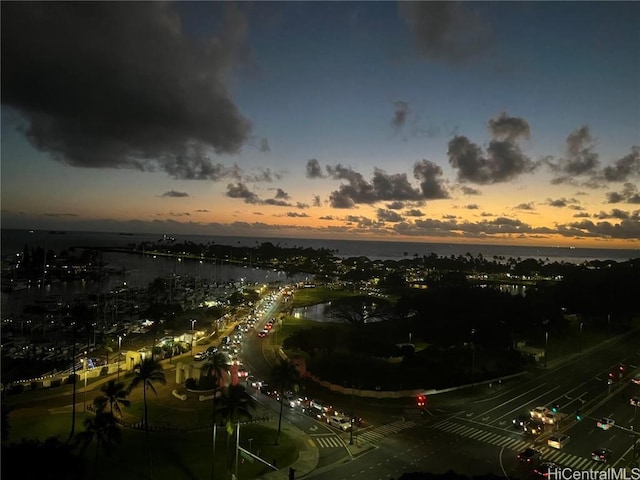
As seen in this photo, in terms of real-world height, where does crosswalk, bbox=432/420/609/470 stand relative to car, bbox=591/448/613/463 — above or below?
below

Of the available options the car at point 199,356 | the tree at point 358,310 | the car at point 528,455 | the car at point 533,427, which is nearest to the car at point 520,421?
the car at point 533,427

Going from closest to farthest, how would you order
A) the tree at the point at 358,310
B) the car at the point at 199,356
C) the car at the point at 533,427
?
the car at the point at 533,427, the car at the point at 199,356, the tree at the point at 358,310

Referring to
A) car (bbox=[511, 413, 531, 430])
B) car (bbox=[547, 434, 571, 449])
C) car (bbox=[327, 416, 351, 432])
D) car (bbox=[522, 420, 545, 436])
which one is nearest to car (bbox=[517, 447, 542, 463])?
car (bbox=[547, 434, 571, 449])

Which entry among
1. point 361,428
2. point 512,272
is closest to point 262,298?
point 361,428

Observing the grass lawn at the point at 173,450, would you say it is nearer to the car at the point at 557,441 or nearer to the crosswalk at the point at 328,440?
the crosswalk at the point at 328,440

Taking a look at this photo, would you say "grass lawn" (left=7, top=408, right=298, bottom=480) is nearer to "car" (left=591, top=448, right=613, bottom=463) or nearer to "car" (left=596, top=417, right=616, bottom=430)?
"car" (left=591, top=448, right=613, bottom=463)

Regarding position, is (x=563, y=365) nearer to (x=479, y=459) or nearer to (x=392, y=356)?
(x=392, y=356)
